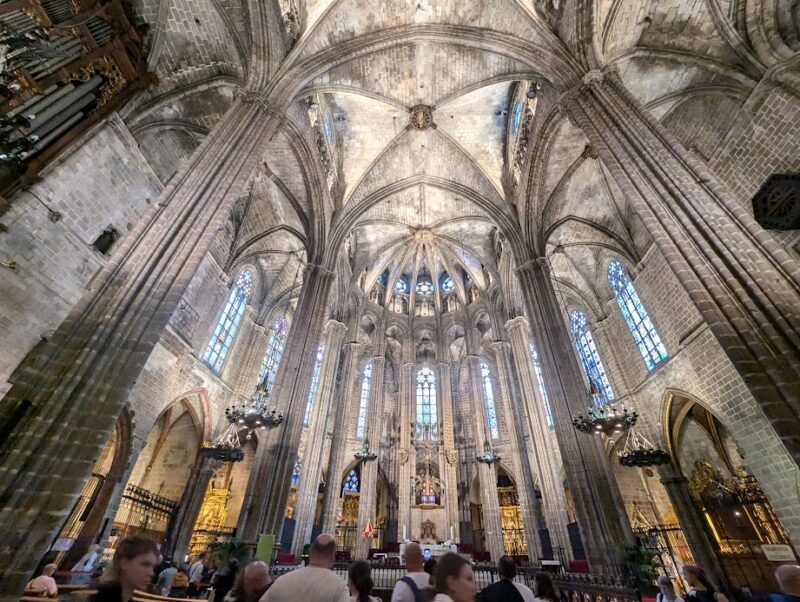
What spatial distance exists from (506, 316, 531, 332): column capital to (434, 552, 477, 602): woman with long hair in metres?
17.0

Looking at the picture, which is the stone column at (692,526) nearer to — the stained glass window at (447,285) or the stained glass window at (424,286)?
the stained glass window at (447,285)

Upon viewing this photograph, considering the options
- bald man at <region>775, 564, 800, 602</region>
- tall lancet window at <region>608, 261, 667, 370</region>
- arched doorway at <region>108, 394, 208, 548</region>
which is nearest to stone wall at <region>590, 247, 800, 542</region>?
tall lancet window at <region>608, 261, 667, 370</region>

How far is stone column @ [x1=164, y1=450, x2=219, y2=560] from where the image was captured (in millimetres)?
13141

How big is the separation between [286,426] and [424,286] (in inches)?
663

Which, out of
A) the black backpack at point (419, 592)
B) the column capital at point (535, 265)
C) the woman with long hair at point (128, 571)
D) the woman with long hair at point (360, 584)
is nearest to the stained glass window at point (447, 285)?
the column capital at point (535, 265)

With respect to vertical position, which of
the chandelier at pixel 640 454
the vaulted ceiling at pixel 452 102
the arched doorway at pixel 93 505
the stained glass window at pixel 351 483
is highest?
the vaulted ceiling at pixel 452 102

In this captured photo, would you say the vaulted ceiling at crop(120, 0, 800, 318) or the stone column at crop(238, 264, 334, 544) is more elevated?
the vaulted ceiling at crop(120, 0, 800, 318)

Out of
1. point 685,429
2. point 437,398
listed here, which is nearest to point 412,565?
point 685,429

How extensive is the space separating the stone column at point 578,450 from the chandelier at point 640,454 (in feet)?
4.88

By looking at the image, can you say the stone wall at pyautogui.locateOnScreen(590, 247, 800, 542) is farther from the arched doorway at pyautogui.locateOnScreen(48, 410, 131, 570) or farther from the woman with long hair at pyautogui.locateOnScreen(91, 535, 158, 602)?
the arched doorway at pyautogui.locateOnScreen(48, 410, 131, 570)

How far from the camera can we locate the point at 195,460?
47.9 feet

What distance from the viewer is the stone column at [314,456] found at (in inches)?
533

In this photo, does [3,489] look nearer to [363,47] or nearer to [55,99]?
[55,99]

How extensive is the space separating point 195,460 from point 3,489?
12.0 m
